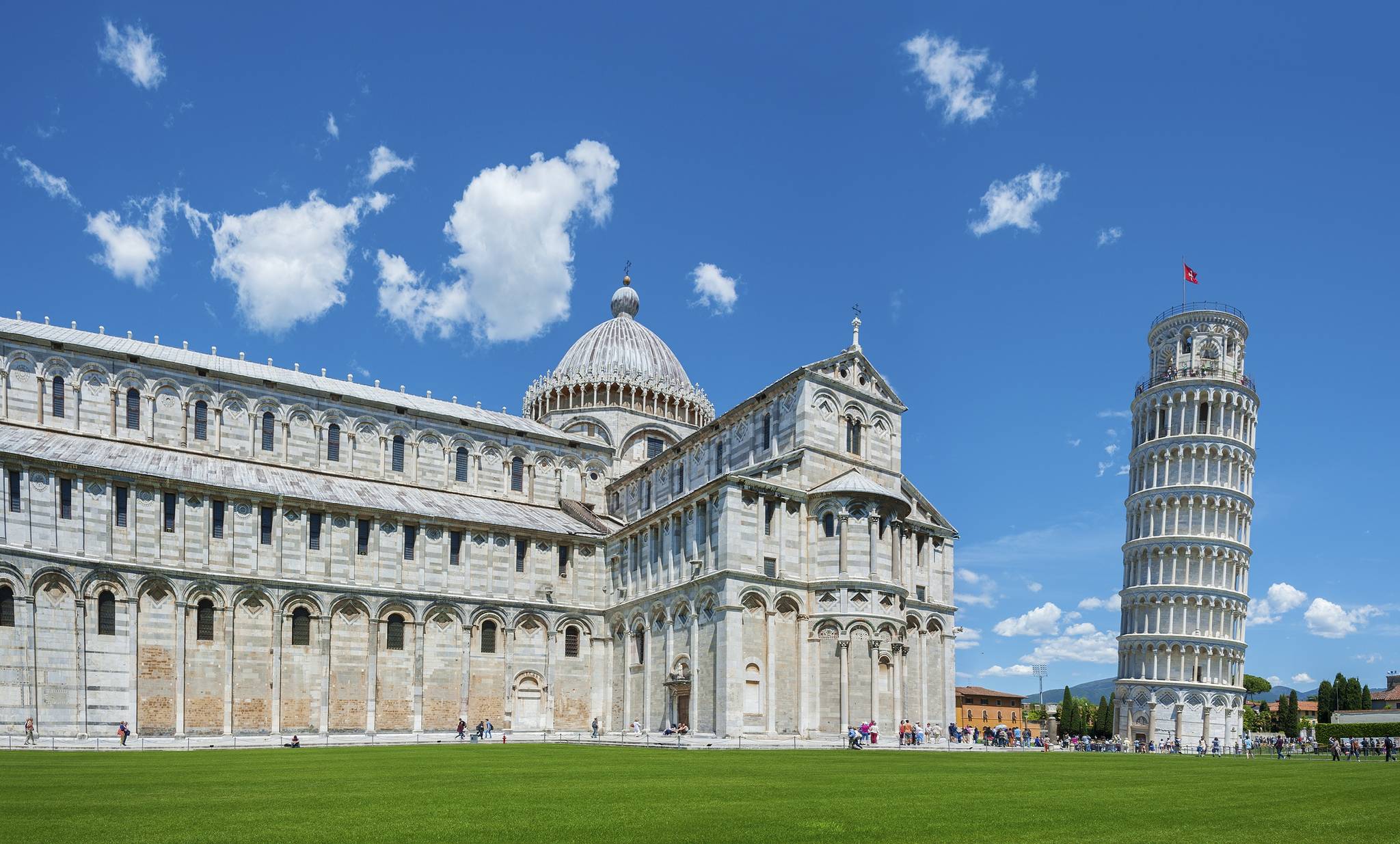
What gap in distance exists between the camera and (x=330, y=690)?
163ft

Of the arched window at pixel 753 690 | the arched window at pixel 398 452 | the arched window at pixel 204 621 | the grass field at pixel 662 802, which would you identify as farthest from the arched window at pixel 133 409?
the arched window at pixel 753 690

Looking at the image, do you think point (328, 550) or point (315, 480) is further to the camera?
point (315, 480)

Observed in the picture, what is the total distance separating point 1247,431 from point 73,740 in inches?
3391

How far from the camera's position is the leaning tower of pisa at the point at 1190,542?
81.5 meters

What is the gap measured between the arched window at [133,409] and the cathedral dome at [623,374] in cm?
2682

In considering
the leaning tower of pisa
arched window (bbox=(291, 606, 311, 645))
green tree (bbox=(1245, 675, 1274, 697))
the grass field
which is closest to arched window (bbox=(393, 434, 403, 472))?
arched window (bbox=(291, 606, 311, 645))

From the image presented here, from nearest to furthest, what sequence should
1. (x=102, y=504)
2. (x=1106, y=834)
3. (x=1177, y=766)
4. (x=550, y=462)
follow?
(x=1106, y=834), (x=1177, y=766), (x=102, y=504), (x=550, y=462)

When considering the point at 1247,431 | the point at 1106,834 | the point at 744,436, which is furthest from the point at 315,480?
the point at 1247,431

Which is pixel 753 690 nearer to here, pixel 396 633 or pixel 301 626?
pixel 396 633

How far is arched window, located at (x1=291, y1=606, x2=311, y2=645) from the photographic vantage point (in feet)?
163

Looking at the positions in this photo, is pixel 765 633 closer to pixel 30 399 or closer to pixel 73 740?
pixel 73 740

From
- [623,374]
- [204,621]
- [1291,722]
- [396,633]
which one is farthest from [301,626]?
[1291,722]

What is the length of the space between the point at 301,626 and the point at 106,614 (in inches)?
332

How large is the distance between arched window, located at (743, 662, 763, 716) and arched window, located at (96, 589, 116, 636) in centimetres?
2776
